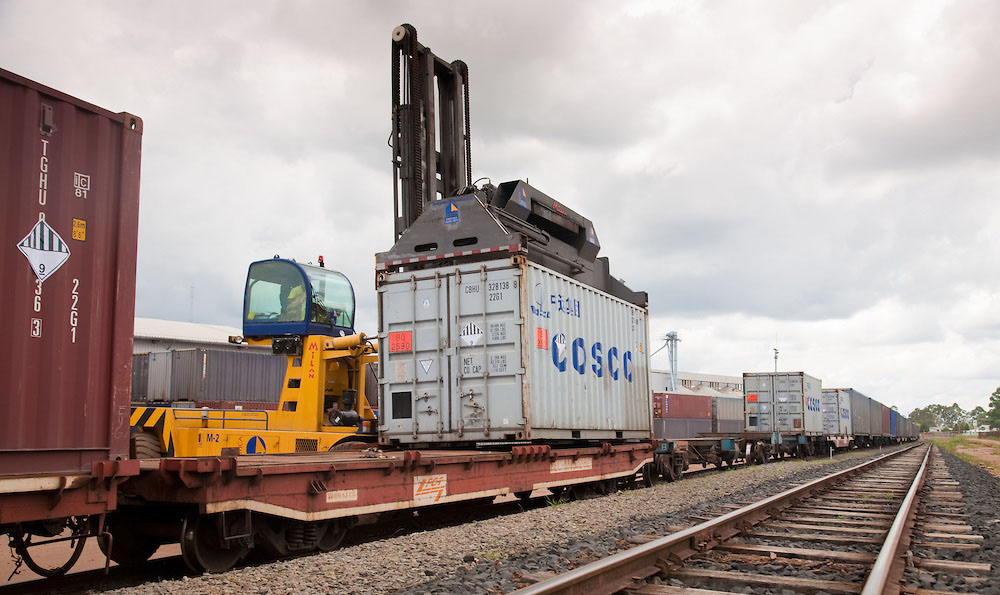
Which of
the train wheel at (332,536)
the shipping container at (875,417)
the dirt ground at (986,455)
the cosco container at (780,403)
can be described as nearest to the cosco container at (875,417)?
the shipping container at (875,417)

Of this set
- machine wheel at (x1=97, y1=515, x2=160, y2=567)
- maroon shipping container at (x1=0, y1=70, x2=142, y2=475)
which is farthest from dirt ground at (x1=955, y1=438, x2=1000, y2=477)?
maroon shipping container at (x1=0, y1=70, x2=142, y2=475)

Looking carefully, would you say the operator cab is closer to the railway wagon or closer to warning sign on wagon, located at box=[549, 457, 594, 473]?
warning sign on wagon, located at box=[549, 457, 594, 473]

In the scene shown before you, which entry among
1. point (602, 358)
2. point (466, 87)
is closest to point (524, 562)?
point (602, 358)

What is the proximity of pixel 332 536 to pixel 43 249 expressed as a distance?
3851 mm

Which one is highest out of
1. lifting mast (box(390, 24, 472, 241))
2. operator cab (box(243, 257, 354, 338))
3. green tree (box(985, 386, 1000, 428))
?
lifting mast (box(390, 24, 472, 241))

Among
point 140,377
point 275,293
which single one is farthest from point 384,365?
point 140,377

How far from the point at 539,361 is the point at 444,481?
2553 millimetres

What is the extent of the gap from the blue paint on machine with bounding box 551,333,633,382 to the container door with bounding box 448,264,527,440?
3.10ft

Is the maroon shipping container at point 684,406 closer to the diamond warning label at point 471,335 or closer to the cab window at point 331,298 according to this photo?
the cab window at point 331,298

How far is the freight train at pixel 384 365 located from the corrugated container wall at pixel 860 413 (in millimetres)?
28321

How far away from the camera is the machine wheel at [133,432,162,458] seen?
35.3 feet

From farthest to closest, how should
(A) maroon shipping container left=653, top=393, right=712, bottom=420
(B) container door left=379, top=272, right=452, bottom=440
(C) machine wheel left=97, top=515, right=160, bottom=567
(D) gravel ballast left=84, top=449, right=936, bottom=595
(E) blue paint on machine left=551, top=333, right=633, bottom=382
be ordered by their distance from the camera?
(A) maroon shipping container left=653, top=393, right=712, bottom=420
(E) blue paint on machine left=551, top=333, right=633, bottom=382
(B) container door left=379, top=272, right=452, bottom=440
(C) machine wheel left=97, top=515, right=160, bottom=567
(D) gravel ballast left=84, top=449, right=936, bottom=595

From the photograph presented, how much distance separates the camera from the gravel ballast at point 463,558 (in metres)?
5.36

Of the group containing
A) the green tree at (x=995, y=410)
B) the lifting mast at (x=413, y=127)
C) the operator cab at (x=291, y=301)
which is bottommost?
the green tree at (x=995, y=410)
